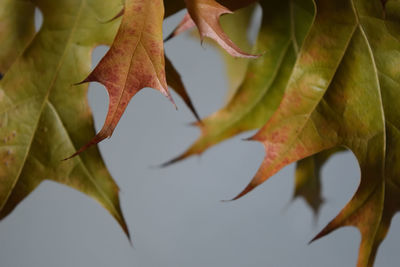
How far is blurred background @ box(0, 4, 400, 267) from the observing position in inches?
30.0

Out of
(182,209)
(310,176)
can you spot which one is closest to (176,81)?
(310,176)

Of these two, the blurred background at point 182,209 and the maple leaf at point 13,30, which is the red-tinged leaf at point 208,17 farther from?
the blurred background at point 182,209

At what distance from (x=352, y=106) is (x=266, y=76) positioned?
10 centimetres

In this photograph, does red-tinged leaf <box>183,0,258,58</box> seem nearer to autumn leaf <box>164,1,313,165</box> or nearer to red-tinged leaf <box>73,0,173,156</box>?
red-tinged leaf <box>73,0,173,156</box>

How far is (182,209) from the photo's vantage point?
2.62ft

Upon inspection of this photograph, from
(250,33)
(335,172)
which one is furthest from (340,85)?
(335,172)

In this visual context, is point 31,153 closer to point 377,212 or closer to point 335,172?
point 377,212

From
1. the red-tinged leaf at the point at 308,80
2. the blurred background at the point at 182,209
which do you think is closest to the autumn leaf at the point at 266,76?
the red-tinged leaf at the point at 308,80

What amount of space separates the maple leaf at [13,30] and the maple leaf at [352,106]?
0.67ft

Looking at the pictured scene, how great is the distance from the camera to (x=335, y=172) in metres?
0.78

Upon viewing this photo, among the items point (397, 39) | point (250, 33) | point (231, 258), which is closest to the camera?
point (397, 39)

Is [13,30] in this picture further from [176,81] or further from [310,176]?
[310,176]

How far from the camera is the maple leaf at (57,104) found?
374 millimetres

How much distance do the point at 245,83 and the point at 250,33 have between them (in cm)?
7
